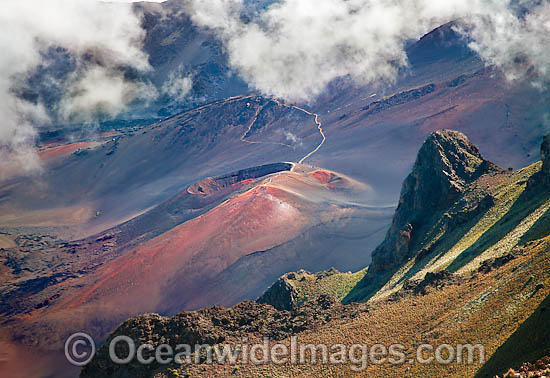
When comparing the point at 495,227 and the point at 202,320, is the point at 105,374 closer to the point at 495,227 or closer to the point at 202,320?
the point at 202,320

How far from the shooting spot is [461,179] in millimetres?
43000

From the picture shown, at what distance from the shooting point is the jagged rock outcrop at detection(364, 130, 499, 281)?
138 feet

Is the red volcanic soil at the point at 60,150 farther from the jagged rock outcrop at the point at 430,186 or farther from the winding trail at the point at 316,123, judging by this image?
the jagged rock outcrop at the point at 430,186

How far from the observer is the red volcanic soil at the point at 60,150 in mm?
152363

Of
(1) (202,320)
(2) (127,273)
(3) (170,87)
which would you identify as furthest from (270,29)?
(1) (202,320)

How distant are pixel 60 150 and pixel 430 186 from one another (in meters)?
141

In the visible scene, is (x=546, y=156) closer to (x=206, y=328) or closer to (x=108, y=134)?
(x=206, y=328)

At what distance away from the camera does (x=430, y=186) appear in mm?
43938

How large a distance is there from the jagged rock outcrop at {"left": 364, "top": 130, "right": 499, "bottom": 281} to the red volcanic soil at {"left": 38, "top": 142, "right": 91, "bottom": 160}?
132999 mm

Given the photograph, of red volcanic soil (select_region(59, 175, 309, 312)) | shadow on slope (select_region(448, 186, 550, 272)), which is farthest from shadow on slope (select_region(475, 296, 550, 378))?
red volcanic soil (select_region(59, 175, 309, 312))

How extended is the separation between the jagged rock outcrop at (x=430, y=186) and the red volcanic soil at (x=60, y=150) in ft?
436

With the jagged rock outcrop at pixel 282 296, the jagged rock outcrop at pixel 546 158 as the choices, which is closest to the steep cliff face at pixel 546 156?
the jagged rock outcrop at pixel 546 158

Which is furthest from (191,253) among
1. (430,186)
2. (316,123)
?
(316,123)

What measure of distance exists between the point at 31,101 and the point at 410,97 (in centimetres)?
14412
